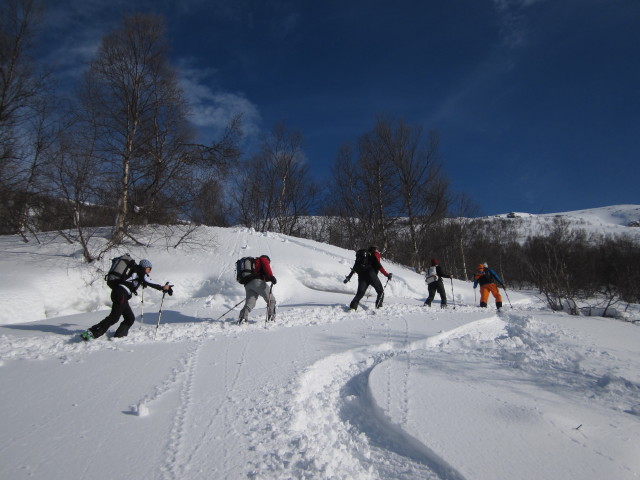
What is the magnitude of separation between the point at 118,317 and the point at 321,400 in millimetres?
4227

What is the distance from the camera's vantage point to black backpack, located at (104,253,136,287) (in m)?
5.94

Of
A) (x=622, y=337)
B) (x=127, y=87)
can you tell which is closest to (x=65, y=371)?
(x=622, y=337)

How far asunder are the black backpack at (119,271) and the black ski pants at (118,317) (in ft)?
0.49

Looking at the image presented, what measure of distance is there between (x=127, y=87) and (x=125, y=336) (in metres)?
10.2

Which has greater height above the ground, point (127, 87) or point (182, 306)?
point (127, 87)

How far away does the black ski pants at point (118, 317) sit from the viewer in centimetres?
561

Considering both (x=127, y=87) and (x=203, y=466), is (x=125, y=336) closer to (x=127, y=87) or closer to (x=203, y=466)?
(x=203, y=466)

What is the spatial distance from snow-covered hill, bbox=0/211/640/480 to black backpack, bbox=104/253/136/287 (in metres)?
1.04

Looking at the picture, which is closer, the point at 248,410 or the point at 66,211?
the point at 248,410

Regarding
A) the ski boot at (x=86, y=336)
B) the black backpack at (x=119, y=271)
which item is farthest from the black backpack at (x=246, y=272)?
the ski boot at (x=86, y=336)

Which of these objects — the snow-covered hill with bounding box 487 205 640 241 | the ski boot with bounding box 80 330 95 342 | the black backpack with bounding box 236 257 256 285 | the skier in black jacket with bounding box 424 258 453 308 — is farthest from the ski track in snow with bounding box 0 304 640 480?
the snow-covered hill with bounding box 487 205 640 241

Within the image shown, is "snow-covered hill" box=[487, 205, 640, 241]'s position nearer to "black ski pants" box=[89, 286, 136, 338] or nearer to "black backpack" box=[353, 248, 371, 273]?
"black backpack" box=[353, 248, 371, 273]

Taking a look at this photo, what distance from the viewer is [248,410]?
3.20 meters

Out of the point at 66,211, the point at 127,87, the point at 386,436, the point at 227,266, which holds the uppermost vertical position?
the point at 127,87
